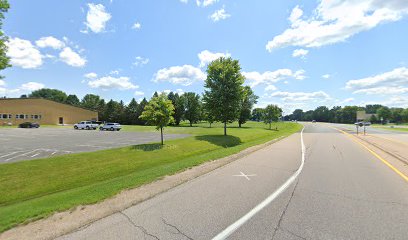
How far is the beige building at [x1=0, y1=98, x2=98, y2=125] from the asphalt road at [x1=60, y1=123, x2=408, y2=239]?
225ft

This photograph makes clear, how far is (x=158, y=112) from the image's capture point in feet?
69.9

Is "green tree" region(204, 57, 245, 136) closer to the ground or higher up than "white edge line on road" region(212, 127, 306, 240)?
higher up

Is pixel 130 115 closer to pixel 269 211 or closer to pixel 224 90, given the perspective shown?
pixel 224 90

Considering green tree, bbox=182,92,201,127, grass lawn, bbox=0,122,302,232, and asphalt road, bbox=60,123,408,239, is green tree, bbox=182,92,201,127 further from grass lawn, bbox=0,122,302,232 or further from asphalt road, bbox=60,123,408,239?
asphalt road, bbox=60,123,408,239

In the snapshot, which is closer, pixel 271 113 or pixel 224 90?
pixel 224 90

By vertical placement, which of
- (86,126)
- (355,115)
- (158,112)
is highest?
(355,115)

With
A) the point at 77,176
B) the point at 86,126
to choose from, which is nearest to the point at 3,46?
the point at 77,176

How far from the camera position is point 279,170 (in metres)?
10.0

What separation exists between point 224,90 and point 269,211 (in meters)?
26.8

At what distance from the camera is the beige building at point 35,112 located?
59281 millimetres

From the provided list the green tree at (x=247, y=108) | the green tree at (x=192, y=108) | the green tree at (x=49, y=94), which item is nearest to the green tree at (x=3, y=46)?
the green tree at (x=247, y=108)

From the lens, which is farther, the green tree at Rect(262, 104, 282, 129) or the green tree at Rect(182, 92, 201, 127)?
the green tree at Rect(182, 92, 201, 127)

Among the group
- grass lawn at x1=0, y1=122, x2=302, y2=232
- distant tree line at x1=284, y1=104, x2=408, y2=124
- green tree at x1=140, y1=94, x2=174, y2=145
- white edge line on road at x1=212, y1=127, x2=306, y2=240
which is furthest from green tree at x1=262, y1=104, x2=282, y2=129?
distant tree line at x1=284, y1=104, x2=408, y2=124

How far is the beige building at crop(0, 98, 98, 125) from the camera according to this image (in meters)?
59.3
